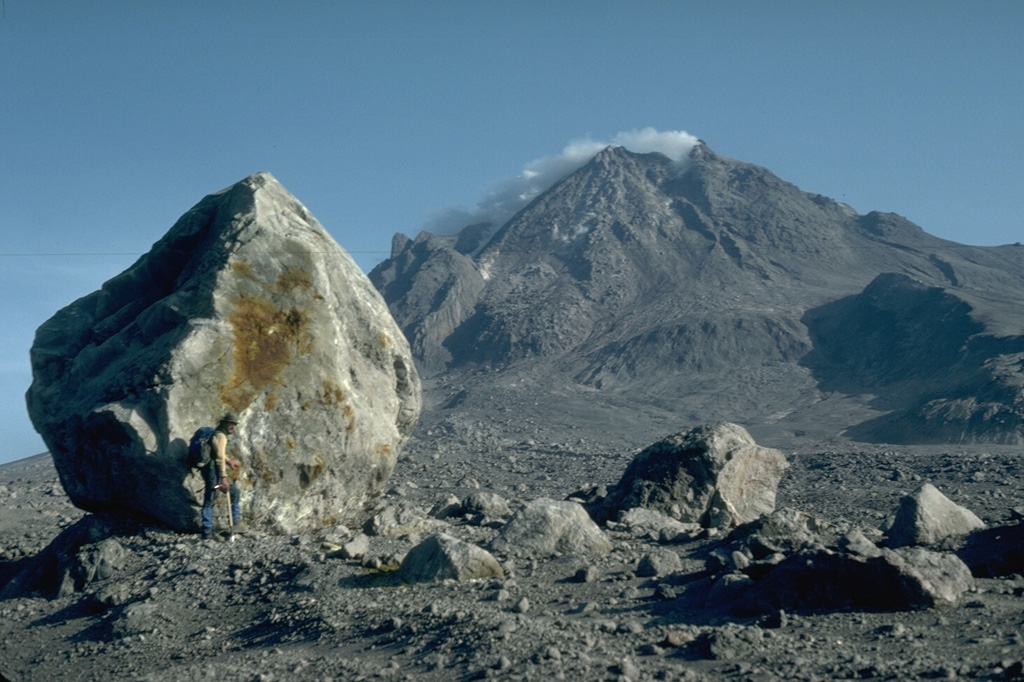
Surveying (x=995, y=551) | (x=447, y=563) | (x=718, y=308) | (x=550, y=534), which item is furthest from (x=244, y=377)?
(x=718, y=308)

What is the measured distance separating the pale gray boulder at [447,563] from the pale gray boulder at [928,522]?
13.9 feet

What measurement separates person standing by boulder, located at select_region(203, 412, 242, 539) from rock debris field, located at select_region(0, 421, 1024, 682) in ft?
1.09

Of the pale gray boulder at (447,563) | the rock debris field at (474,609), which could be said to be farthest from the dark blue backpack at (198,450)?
the pale gray boulder at (447,563)

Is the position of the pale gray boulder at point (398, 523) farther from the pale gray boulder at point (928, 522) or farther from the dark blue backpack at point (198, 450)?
the pale gray boulder at point (928, 522)

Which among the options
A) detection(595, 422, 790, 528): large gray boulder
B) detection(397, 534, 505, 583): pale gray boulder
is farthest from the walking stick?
detection(595, 422, 790, 528): large gray boulder

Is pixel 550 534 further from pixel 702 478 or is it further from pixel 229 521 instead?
pixel 702 478

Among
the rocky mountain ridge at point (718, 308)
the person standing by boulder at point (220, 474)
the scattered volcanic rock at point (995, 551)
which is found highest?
the rocky mountain ridge at point (718, 308)

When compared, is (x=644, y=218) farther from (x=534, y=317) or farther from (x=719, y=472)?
(x=719, y=472)

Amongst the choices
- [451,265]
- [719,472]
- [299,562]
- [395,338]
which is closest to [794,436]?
[719,472]

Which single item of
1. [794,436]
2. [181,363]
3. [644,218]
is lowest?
[794,436]

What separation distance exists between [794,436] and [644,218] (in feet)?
186

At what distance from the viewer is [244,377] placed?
9922mm

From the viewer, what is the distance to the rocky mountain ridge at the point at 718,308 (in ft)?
168

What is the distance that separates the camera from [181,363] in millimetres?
9602
